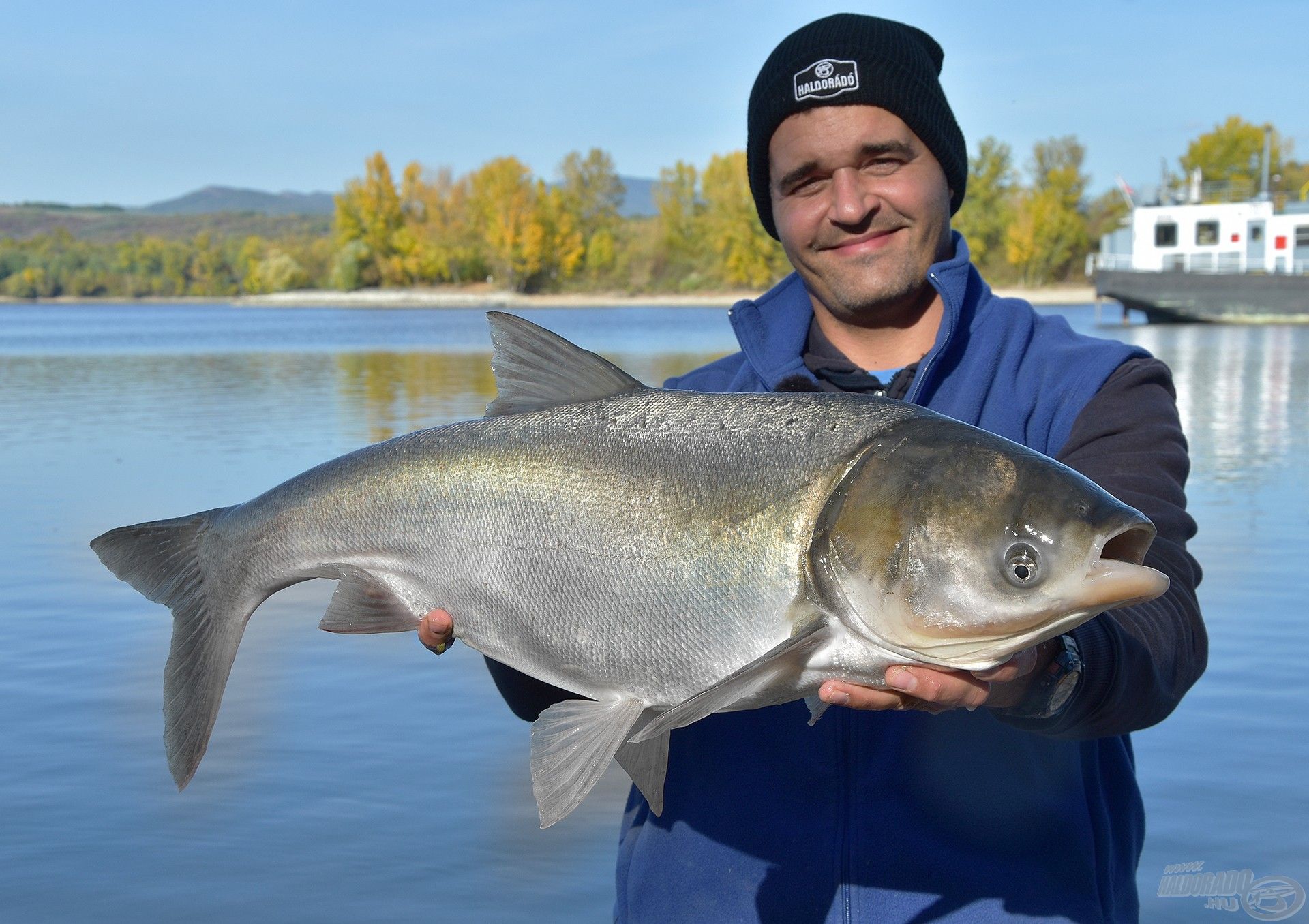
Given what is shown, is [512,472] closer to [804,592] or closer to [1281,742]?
[804,592]

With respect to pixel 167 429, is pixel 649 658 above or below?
above

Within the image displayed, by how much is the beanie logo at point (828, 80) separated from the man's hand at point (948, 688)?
4.99 feet

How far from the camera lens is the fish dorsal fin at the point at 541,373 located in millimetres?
2582

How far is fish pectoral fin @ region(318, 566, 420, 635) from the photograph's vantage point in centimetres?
268

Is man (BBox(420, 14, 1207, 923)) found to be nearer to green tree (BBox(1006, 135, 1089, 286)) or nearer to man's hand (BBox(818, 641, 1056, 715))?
man's hand (BBox(818, 641, 1056, 715))

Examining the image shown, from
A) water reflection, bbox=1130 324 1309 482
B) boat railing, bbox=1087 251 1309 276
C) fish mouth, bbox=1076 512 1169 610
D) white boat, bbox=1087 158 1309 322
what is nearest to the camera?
fish mouth, bbox=1076 512 1169 610

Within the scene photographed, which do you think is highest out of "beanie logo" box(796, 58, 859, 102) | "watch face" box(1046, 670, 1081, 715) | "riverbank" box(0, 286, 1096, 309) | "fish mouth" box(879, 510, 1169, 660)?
"beanie logo" box(796, 58, 859, 102)

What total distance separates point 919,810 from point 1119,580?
2.53 feet

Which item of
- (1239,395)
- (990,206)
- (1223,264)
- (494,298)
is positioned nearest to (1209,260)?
(1223,264)

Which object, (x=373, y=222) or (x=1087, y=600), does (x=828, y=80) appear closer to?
(x=1087, y=600)

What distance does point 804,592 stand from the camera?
210 cm

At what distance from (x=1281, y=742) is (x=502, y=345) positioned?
4385 mm

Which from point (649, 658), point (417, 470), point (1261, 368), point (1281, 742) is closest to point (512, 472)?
point (417, 470)

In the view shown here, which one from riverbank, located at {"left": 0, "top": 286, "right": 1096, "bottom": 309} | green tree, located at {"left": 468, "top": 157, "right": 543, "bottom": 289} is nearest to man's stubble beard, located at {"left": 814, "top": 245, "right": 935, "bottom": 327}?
riverbank, located at {"left": 0, "top": 286, "right": 1096, "bottom": 309}
